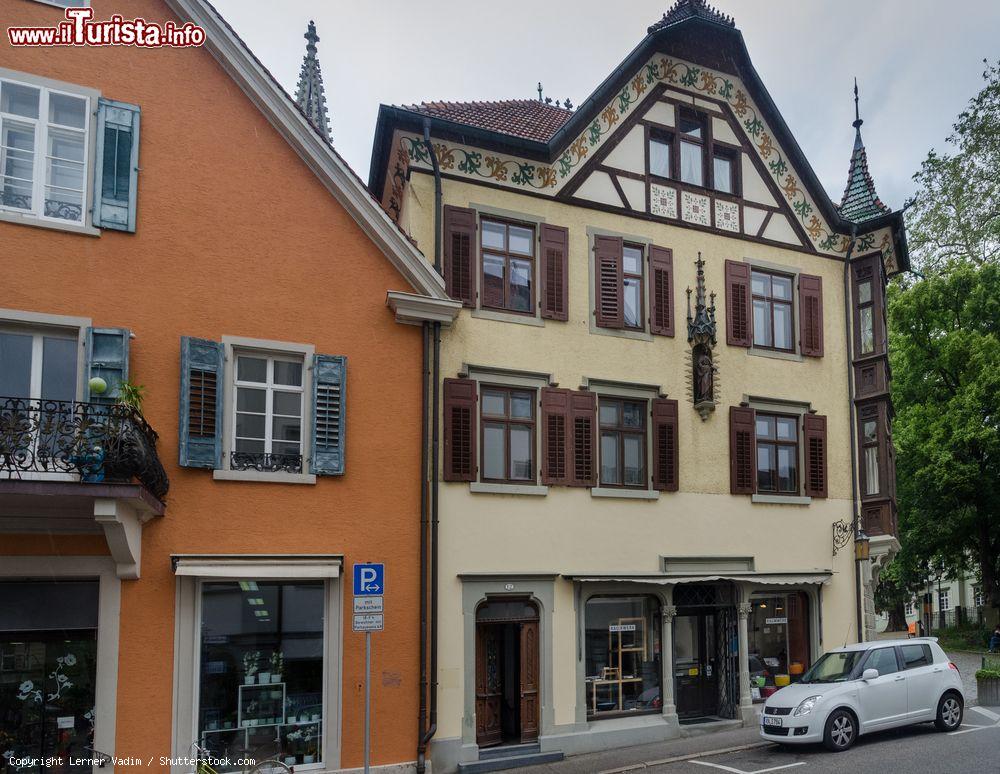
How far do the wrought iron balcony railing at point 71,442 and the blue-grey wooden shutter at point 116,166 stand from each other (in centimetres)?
293

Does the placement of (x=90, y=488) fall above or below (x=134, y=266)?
below

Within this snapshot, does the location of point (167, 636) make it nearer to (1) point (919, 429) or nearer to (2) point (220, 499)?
(2) point (220, 499)

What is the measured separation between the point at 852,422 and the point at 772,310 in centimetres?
301

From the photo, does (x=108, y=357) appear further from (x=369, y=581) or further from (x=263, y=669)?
(x=263, y=669)

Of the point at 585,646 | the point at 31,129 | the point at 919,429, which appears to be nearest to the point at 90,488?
the point at 31,129

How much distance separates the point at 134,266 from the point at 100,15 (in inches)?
141

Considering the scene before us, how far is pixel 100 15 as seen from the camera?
1304 cm

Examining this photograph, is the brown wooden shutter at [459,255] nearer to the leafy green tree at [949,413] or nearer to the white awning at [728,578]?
the white awning at [728,578]

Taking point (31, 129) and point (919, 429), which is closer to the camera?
point (31, 129)

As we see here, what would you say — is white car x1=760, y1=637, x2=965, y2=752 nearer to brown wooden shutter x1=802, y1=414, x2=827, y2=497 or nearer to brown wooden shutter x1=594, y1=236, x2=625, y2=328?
brown wooden shutter x1=802, y1=414, x2=827, y2=497

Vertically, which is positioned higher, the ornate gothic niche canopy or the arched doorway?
the ornate gothic niche canopy

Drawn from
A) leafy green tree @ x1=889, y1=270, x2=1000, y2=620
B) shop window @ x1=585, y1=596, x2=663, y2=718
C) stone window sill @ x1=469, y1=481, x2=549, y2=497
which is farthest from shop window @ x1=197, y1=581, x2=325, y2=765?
leafy green tree @ x1=889, y1=270, x2=1000, y2=620

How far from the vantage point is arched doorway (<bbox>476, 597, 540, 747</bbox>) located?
15.1m

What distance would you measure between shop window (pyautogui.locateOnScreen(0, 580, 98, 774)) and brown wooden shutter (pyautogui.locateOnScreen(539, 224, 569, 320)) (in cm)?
852
